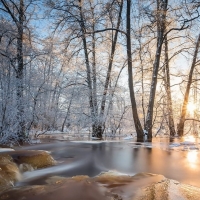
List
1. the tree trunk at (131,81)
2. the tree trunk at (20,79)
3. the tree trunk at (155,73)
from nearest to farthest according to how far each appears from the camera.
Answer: the tree trunk at (20,79)
the tree trunk at (155,73)
the tree trunk at (131,81)

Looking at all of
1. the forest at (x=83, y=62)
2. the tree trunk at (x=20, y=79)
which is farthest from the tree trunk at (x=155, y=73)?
the tree trunk at (x=20, y=79)

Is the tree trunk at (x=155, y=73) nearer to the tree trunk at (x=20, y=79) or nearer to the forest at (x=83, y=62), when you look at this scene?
the forest at (x=83, y=62)

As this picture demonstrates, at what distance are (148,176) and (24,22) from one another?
9306 millimetres

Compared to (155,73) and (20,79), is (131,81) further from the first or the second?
(20,79)

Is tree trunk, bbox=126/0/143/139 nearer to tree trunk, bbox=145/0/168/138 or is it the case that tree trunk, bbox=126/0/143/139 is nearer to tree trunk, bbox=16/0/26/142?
tree trunk, bbox=145/0/168/138

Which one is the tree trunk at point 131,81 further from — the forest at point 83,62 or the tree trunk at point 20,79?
the tree trunk at point 20,79

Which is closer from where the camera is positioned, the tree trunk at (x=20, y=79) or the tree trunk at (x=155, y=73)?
the tree trunk at (x=20, y=79)

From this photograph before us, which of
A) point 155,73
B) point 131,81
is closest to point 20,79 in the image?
point 131,81

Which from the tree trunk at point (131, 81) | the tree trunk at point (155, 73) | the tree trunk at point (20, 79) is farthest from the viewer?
the tree trunk at point (131, 81)

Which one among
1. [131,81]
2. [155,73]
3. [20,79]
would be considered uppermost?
[155,73]

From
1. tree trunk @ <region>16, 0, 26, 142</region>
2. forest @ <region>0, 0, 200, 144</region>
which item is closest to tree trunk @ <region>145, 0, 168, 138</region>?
forest @ <region>0, 0, 200, 144</region>

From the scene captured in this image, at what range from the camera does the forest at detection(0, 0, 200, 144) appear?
903 cm

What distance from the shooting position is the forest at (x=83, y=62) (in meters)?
9.03

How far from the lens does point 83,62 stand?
14.1 m
